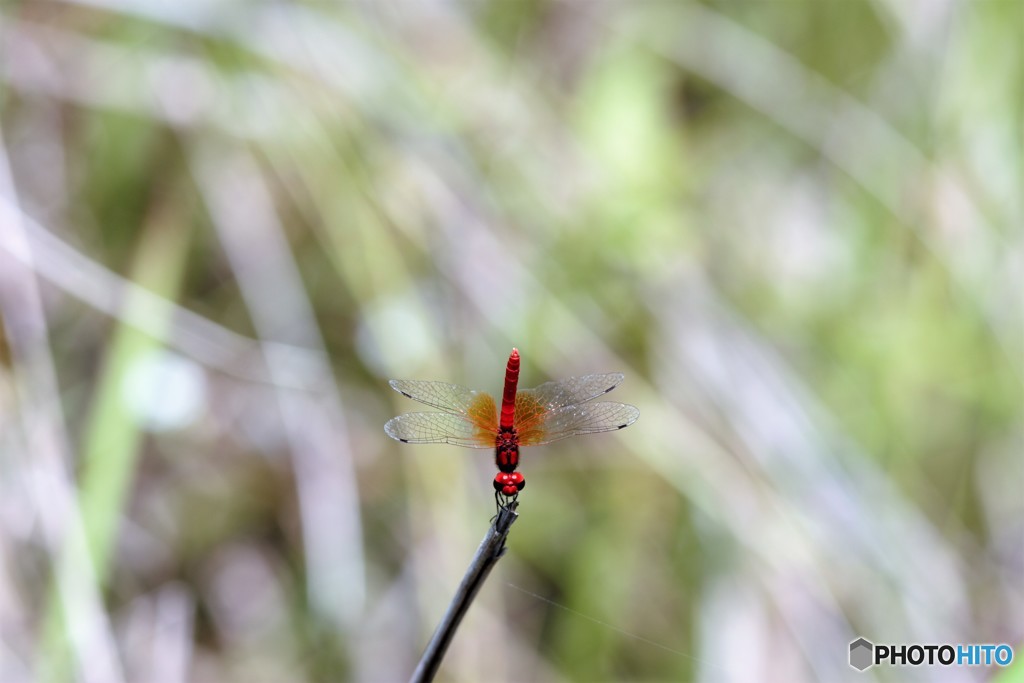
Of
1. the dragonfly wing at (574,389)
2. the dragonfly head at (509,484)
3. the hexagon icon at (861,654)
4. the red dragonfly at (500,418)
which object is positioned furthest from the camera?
the hexagon icon at (861,654)

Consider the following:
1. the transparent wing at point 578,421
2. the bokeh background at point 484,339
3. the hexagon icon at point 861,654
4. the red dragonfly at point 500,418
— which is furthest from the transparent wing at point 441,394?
the hexagon icon at point 861,654

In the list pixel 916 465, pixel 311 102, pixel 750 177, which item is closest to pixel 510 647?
pixel 916 465

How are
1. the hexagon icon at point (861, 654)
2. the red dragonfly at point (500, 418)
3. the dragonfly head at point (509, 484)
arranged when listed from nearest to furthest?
the dragonfly head at point (509, 484)
the red dragonfly at point (500, 418)
the hexagon icon at point (861, 654)

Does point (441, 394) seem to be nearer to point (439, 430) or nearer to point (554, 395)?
point (439, 430)

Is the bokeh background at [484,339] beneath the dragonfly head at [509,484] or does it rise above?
above

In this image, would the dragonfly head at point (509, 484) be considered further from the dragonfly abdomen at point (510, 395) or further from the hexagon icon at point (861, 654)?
the hexagon icon at point (861, 654)

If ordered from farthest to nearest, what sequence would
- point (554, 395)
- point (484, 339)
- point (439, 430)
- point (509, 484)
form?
point (484, 339)
point (554, 395)
point (439, 430)
point (509, 484)

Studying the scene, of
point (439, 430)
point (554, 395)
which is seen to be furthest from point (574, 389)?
point (439, 430)
